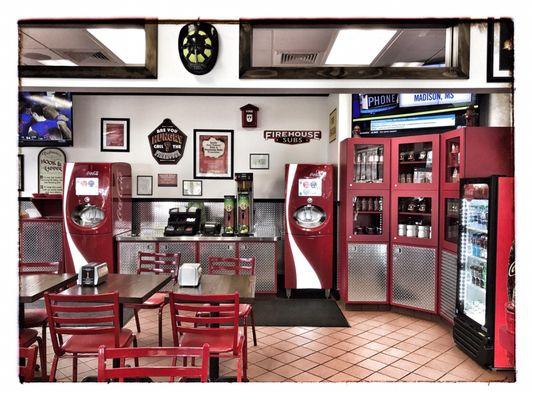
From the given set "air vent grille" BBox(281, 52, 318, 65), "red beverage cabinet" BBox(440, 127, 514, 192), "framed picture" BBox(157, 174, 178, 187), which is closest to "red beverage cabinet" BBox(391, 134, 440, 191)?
"red beverage cabinet" BBox(440, 127, 514, 192)

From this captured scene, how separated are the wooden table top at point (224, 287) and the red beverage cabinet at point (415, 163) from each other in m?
2.61

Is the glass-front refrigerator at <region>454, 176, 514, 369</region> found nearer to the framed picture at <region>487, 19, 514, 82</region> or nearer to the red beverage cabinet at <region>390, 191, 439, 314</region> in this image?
the red beverage cabinet at <region>390, 191, 439, 314</region>

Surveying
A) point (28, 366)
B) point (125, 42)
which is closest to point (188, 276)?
point (28, 366)

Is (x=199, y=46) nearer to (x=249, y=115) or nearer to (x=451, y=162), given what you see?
(x=451, y=162)

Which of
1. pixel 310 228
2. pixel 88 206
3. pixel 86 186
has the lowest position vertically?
pixel 310 228

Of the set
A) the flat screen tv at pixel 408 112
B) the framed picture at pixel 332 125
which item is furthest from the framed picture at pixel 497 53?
the framed picture at pixel 332 125

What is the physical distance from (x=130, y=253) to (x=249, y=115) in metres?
2.83

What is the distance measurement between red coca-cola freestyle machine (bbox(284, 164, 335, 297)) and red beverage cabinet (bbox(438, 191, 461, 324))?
65.6 inches

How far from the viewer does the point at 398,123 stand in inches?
231

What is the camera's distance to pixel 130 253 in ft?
20.7

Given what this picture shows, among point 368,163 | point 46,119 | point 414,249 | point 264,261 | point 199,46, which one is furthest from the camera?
point 46,119
